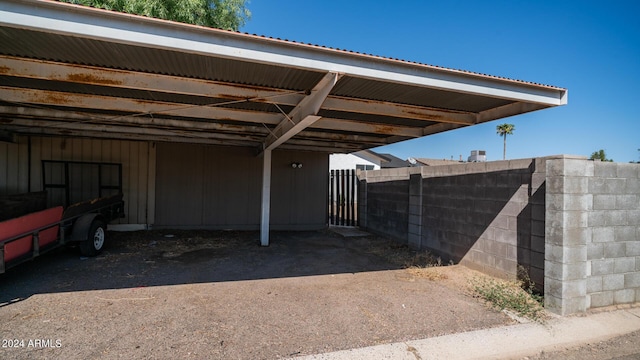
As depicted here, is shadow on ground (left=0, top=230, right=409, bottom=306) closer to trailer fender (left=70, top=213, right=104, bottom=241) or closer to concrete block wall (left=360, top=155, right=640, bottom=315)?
trailer fender (left=70, top=213, right=104, bottom=241)

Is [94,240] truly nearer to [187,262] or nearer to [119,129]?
[187,262]

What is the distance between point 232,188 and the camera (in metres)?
9.39

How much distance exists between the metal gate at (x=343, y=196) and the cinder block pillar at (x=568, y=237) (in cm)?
668

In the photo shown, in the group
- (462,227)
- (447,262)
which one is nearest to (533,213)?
(462,227)

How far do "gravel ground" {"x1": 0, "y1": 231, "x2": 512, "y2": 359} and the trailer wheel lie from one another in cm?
19

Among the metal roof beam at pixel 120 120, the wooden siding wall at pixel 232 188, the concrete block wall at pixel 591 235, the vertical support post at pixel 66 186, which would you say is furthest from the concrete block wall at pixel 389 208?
the vertical support post at pixel 66 186

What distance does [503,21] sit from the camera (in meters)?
8.03

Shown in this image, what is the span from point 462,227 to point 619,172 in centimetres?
232

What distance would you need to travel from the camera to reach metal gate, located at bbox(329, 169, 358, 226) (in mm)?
10414

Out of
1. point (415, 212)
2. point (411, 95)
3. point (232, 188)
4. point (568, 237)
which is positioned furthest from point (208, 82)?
point (232, 188)

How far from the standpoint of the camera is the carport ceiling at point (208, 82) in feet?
9.19

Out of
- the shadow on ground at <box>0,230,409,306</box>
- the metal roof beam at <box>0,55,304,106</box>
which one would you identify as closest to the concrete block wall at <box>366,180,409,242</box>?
the shadow on ground at <box>0,230,409,306</box>

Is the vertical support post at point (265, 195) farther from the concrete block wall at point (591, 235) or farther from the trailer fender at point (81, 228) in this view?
the concrete block wall at point (591, 235)

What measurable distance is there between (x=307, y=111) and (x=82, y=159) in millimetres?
7181
